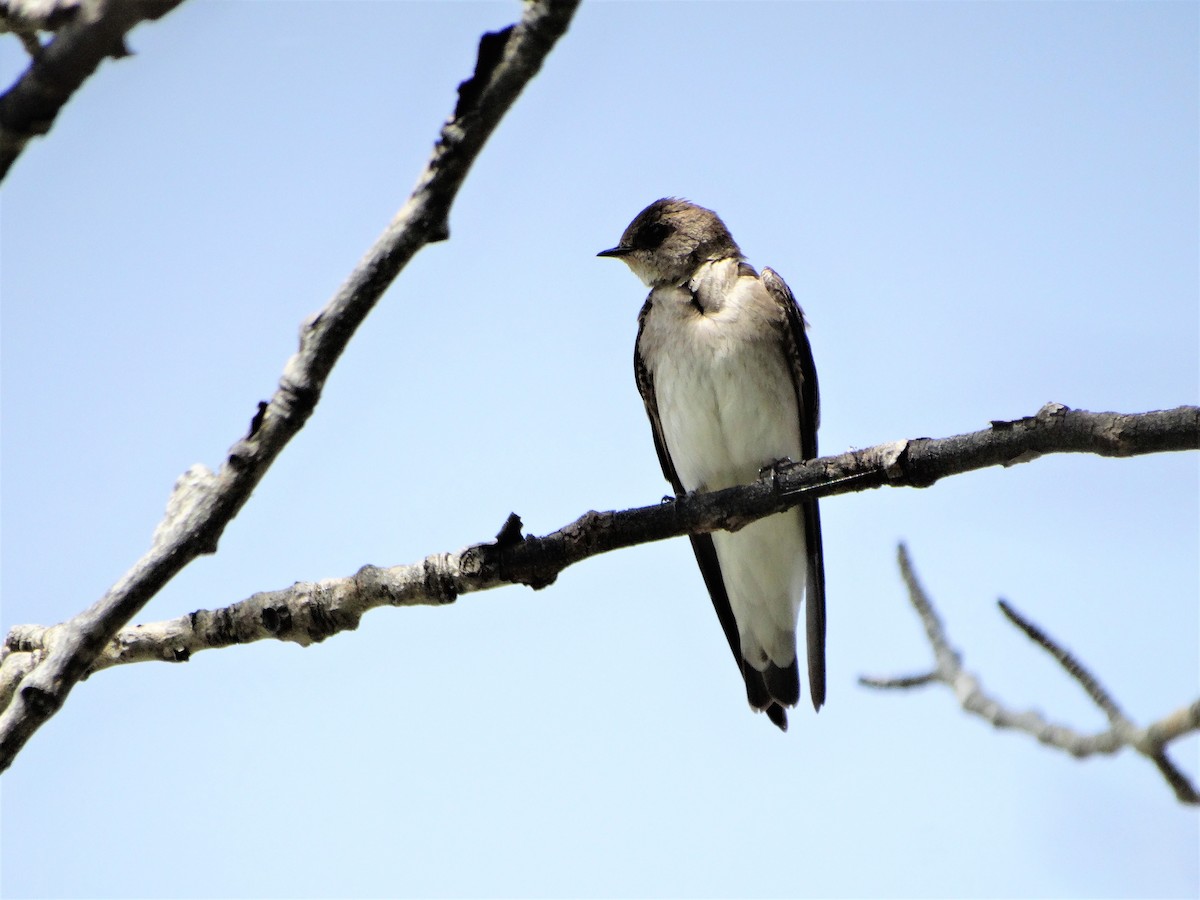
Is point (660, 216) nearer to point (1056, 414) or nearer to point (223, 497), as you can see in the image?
point (1056, 414)

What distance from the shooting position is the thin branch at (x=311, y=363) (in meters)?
2.59

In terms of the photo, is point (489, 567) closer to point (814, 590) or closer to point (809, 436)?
point (809, 436)

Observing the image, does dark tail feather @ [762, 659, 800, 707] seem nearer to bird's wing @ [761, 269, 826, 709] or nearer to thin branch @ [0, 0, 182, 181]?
bird's wing @ [761, 269, 826, 709]

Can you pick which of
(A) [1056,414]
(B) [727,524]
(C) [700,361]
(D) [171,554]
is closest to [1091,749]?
(A) [1056,414]

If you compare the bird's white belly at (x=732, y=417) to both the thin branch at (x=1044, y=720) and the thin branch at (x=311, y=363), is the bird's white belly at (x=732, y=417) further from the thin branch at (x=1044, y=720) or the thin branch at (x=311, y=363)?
the thin branch at (x=311, y=363)

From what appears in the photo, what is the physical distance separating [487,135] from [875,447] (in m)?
2.28

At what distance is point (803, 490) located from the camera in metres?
4.59

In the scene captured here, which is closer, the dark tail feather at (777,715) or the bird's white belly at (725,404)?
the bird's white belly at (725,404)

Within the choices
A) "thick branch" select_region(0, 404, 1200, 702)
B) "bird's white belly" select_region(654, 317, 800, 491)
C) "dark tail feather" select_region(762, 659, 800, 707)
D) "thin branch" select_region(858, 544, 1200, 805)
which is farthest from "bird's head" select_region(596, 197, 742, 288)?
"thin branch" select_region(858, 544, 1200, 805)

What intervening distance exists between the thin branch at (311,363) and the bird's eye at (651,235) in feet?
18.0

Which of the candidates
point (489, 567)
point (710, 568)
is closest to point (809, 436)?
point (710, 568)


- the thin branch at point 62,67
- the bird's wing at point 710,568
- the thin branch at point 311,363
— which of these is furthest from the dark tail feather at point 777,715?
the thin branch at point 62,67

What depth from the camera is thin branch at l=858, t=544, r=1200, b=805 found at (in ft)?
6.84

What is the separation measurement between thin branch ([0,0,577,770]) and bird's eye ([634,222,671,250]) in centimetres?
548
